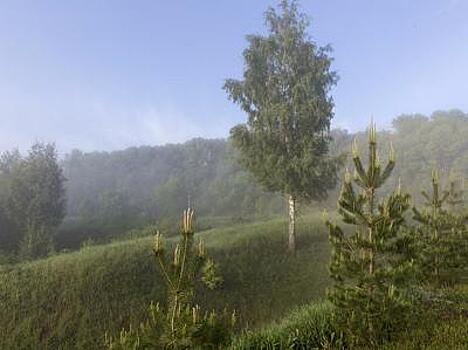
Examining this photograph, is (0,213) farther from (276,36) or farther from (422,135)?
(422,135)

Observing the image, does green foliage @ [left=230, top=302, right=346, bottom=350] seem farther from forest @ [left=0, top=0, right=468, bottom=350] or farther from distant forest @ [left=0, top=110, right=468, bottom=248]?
distant forest @ [left=0, top=110, right=468, bottom=248]

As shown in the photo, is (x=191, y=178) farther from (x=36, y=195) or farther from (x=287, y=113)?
(x=287, y=113)

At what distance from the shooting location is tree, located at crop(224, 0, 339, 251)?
26766 mm

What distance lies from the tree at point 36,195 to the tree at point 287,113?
27051 mm

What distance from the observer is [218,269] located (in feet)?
79.2

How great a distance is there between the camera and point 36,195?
4656cm

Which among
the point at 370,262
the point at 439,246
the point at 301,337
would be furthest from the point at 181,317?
the point at 439,246

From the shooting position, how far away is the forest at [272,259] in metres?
9.79

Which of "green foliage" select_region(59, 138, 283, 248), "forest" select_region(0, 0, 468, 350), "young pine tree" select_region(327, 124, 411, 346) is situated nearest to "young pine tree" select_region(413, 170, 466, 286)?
"forest" select_region(0, 0, 468, 350)

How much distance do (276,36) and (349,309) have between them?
23.3 metres

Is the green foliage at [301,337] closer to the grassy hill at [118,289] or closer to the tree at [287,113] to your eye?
the grassy hill at [118,289]

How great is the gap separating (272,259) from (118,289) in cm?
975

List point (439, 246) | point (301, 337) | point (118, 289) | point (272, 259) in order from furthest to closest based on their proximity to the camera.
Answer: point (272, 259) < point (118, 289) < point (439, 246) < point (301, 337)

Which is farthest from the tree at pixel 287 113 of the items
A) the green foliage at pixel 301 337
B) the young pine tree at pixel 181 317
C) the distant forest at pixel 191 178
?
the distant forest at pixel 191 178
